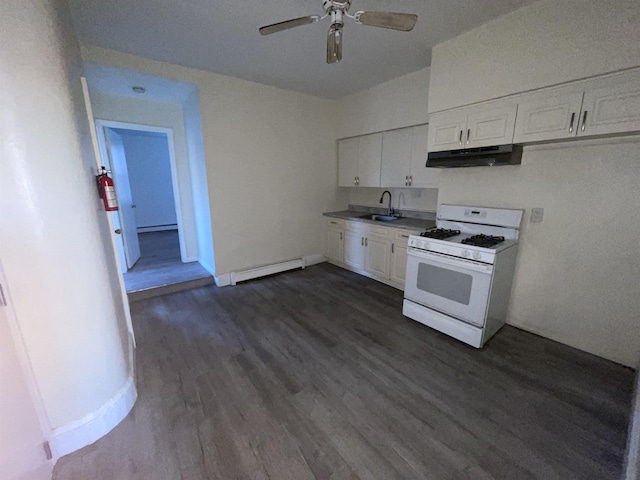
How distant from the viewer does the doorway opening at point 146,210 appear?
12.2 ft

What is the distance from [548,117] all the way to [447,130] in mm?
791

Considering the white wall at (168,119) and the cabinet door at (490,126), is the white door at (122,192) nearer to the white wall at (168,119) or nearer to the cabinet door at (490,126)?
the white wall at (168,119)

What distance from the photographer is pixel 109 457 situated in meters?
1.43

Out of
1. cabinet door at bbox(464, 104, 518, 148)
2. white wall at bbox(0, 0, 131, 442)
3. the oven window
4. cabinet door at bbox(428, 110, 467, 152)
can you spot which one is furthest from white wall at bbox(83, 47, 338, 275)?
cabinet door at bbox(464, 104, 518, 148)

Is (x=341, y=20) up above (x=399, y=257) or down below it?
above

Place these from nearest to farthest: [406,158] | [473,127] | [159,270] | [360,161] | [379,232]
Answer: [473,127], [406,158], [379,232], [159,270], [360,161]

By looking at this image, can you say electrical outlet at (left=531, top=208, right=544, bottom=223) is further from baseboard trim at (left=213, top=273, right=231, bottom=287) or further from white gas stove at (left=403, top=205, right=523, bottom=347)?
baseboard trim at (left=213, top=273, right=231, bottom=287)

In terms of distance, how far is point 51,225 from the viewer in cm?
129

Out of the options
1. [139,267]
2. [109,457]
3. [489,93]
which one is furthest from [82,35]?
[489,93]

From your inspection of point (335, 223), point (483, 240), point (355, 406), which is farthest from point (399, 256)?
point (355, 406)

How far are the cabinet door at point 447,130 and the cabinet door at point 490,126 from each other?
0.06m

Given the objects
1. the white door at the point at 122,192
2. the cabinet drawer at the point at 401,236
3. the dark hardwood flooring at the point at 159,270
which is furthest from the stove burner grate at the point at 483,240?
the white door at the point at 122,192

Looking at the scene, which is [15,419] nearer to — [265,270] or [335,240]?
[265,270]

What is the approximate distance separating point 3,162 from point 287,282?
3.02 meters
